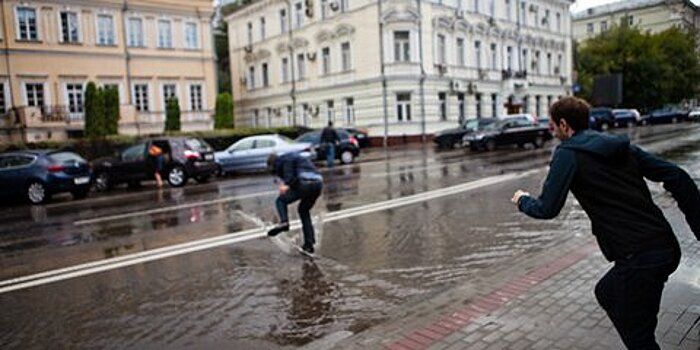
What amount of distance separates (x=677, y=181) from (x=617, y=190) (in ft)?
1.21

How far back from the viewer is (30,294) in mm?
6461

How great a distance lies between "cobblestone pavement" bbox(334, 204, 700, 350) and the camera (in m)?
4.26

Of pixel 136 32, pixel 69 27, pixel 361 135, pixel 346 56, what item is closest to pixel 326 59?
pixel 346 56

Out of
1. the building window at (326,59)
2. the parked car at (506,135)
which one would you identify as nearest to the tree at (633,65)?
the building window at (326,59)

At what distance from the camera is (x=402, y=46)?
123ft

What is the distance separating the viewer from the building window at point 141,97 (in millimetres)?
38062

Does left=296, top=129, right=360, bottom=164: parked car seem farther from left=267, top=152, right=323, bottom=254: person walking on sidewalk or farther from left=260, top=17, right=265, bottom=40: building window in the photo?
left=260, top=17, right=265, bottom=40: building window

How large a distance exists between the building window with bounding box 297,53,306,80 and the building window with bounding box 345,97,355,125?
219 inches

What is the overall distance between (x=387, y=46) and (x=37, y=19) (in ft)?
69.9

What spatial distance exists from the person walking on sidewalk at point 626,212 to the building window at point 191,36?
40.1 m

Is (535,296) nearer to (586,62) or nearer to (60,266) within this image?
(60,266)

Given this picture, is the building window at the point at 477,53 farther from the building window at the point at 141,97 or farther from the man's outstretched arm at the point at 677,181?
the man's outstretched arm at the point at 677,181

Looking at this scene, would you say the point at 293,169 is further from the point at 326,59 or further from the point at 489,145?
the point at 326,59

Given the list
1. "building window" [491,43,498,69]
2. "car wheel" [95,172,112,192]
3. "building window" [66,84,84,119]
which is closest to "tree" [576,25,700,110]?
"building window" [491,43,498,69]
